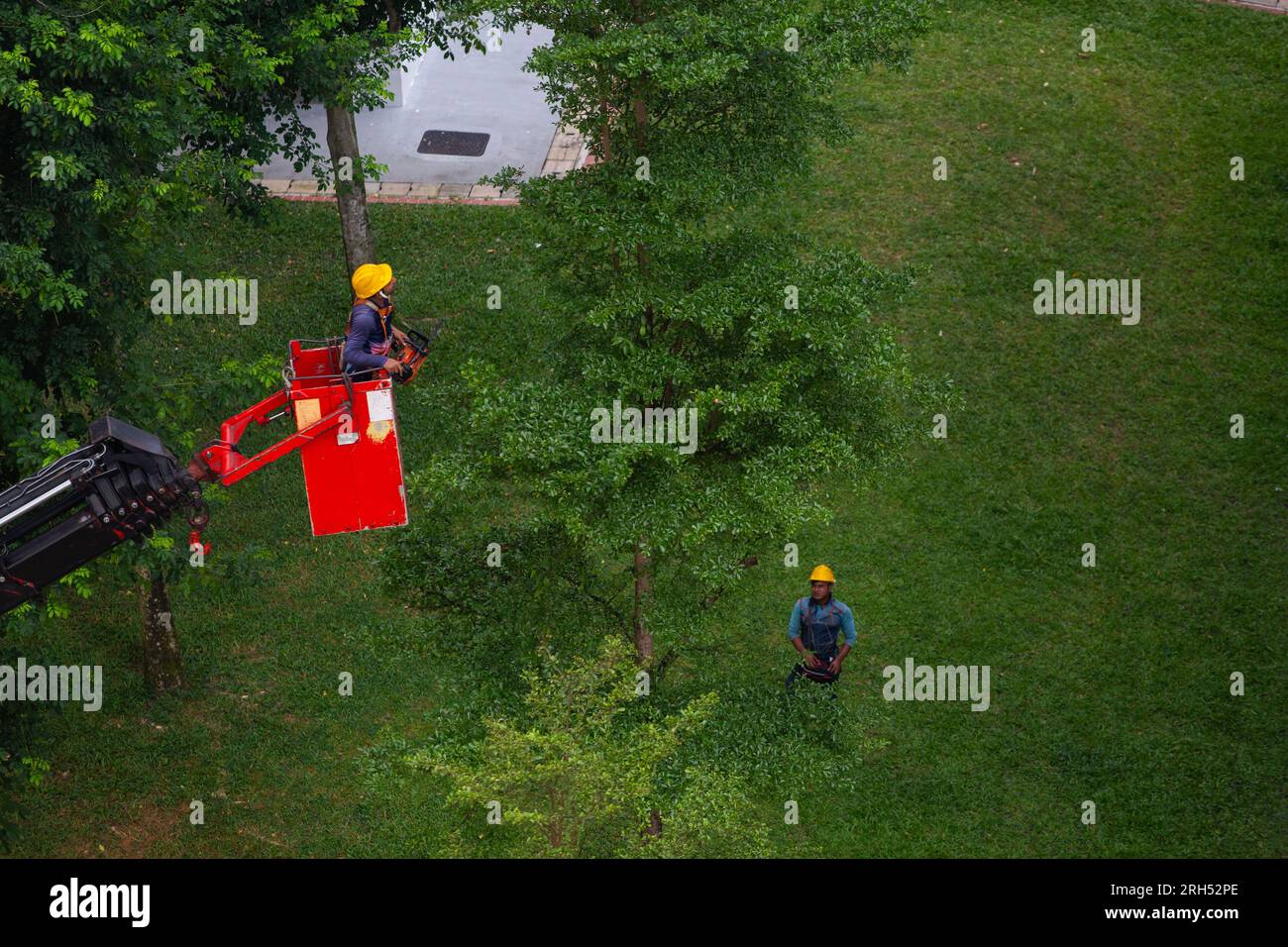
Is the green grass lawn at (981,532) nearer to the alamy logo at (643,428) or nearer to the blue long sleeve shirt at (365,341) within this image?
the alamy logo at (643,428)

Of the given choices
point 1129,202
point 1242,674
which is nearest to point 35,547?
point 1242,674

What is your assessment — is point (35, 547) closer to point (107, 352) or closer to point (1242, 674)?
point (107, 352)

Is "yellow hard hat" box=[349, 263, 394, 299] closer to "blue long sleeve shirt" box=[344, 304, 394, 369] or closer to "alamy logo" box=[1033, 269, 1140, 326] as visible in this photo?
"blue long sleeve shirt" box=[344, 304, 394, 369]

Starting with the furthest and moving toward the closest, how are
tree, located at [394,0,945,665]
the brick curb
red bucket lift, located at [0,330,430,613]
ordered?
the brick curb
tree, located at [394,0,945,665]
red bucket lift, located at [0,330,430,613]

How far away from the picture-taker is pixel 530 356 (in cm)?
2556

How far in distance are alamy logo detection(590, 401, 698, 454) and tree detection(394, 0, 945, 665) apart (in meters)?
0.03

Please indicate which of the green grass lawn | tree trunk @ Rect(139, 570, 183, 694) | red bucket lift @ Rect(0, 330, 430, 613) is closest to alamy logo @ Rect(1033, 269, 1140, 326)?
the green grass lawn

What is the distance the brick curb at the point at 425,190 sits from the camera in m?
31.5

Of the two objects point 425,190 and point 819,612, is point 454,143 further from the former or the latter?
point 819,612

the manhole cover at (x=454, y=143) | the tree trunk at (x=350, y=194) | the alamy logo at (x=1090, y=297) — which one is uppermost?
the manhole cover at (x=454, y=143)

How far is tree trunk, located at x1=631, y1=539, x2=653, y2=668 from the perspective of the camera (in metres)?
16.7

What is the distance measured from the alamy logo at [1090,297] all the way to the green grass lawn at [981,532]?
236 millimetres

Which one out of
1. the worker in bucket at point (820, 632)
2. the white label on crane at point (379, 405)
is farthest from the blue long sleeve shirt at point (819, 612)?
the white label on crane at point (379, 405)

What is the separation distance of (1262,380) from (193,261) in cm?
1801
